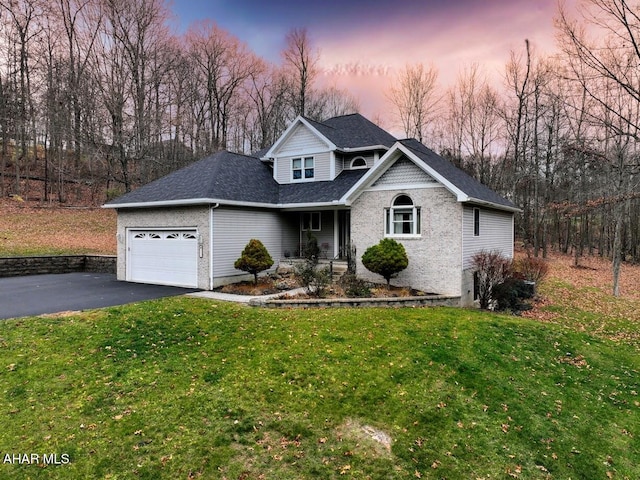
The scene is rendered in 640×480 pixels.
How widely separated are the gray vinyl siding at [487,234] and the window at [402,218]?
1.63m

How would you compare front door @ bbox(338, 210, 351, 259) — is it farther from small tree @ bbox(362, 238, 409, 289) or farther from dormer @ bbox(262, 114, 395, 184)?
small tree @ bbox(362, 238, 409, 289)

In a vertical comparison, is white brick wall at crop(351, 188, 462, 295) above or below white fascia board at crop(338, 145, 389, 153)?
below

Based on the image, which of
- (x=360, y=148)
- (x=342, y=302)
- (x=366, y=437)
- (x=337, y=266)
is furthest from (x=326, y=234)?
(x=366, y=437)

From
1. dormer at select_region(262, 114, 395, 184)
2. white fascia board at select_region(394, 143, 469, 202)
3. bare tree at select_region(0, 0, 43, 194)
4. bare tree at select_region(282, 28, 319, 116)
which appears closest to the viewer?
white fascia board at select_region(394, 143, 469, 202)

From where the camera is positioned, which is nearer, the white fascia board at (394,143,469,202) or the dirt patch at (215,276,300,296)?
the white fascia board at (394,143,469,202)

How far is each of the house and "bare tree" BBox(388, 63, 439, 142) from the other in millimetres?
15745

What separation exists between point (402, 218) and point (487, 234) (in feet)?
12.8

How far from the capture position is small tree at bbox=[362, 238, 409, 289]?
1239 cm

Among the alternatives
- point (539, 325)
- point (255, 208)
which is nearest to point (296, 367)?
point (539, 325)

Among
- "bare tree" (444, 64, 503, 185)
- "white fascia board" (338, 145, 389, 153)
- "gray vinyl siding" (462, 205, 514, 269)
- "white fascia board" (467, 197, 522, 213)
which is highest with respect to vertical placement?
"bare tree" (444, 64, 503, 185)

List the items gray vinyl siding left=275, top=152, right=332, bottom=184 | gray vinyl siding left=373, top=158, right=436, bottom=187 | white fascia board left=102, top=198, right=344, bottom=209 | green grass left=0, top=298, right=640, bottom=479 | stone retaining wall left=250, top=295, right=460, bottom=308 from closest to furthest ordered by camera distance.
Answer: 1. green grass left=0, top=298, right=640, bottom=479
2. stone retaining wall left=250, top=295, right=460, bottom=308
3. gray vinyl siding left=373, top=158, right=436, bottom=187
4. white fascia board left=102, top=198, right=344, bottom=209
5. gray vinyl siding left=275, top=152, right=332, bottom=184

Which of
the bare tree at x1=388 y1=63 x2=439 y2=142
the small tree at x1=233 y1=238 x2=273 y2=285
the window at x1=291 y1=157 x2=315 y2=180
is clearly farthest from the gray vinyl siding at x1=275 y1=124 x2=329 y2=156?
the bare tree at x1=388 y1=63 x2=439 y2=142

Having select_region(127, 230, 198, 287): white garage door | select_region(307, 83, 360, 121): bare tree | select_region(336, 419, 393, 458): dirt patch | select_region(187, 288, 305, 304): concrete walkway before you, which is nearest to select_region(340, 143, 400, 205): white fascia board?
select_region(187, 288, 305, 304): concrete walkway
